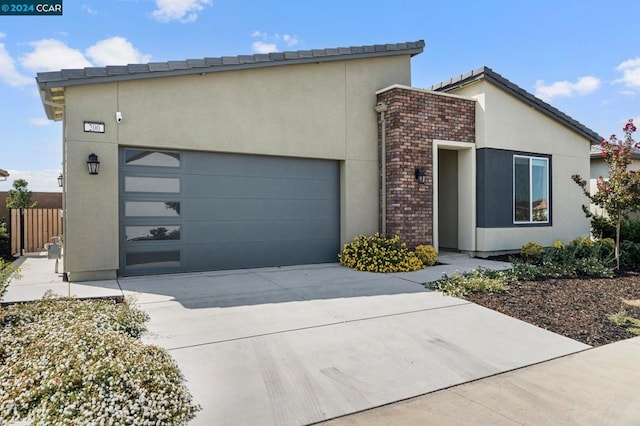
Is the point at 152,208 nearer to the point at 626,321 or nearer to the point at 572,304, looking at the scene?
the point at 572,304

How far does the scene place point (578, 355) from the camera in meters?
4.32

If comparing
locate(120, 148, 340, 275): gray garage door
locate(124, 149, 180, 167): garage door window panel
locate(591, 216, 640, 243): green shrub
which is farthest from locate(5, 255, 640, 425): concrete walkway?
locate(591, 216, 640, 243): green shrub

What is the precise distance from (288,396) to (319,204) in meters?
6.75

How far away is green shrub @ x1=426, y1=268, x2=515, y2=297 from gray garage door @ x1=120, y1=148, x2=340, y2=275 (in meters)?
3.33

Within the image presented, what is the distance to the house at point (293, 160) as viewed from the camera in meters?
7.43

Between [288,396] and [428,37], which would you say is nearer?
[288,396]

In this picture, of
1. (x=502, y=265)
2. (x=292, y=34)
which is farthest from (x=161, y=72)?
(x=502, y=265)

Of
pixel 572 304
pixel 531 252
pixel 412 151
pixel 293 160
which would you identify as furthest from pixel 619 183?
pixel 293 160

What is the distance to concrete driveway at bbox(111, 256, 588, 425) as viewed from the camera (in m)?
3.22

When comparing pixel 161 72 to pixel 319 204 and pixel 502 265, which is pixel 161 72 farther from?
pixel 502 265

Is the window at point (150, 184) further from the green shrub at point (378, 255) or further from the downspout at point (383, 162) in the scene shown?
the downspout at point (383, 162)

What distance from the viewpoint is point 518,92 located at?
1102 cm

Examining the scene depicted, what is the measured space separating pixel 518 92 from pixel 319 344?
9837 mm

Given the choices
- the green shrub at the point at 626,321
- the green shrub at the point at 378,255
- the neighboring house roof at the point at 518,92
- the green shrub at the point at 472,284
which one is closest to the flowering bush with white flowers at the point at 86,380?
the green shrub at the point at 472,284
